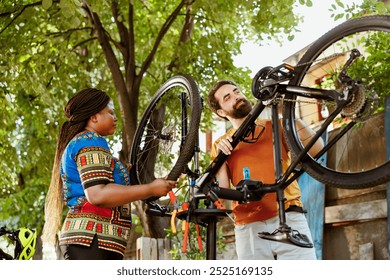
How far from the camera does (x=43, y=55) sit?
17.6ft

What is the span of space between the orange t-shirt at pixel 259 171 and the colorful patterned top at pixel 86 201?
58 cm

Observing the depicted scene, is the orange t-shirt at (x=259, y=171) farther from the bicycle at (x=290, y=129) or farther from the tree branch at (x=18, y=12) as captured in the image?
the tree branch at (x=18, y=12)

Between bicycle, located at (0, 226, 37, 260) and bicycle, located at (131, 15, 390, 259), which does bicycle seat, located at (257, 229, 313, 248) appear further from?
bicycle, located at (0, 226, 37, 260)

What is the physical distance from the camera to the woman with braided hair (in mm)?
1877

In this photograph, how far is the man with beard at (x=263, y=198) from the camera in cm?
232

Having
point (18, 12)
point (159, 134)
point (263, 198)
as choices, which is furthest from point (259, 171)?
point (18, 12)

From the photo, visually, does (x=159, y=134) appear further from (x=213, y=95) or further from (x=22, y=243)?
(x=22, y=243)

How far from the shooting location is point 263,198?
2.37m

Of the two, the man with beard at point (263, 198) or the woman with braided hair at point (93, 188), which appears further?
the man with beard at point (263, 198)

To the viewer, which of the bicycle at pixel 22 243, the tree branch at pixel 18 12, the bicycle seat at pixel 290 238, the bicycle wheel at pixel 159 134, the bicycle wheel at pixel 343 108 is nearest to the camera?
the bicycle wheel at pixel 343 108

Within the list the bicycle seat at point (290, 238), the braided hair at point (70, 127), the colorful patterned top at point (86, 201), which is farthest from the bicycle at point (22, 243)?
the bicycle seat at point (290, 238)

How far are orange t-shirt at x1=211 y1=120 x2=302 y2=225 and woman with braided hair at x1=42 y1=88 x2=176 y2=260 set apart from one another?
1.64 ft

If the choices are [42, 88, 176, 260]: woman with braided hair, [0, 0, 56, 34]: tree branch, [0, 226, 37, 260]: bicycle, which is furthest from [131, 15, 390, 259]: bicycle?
[0, 0, 56, 34]: tree branch
